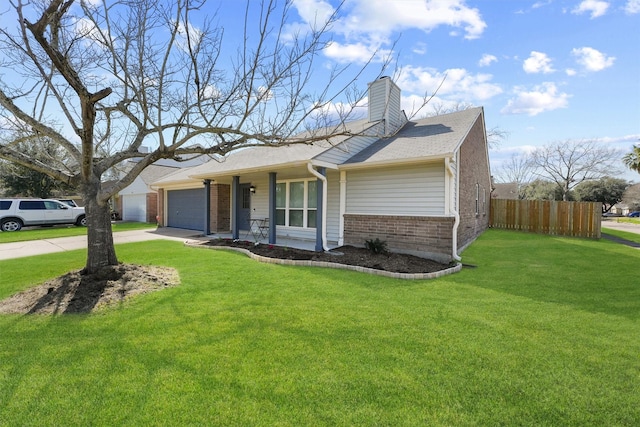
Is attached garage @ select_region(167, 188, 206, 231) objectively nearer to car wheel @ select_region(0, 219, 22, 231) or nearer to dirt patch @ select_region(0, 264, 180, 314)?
car wheel @ select_region(0, 219, 22, 231)

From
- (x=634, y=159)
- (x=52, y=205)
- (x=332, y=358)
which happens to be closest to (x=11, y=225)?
(x=52, y=205)

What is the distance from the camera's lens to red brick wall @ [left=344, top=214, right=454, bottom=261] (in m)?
7.93

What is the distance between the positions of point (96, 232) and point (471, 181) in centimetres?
1073

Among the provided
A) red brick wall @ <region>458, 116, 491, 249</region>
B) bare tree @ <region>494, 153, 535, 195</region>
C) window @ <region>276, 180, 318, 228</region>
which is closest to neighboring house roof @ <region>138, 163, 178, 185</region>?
window @ <region>276, 180, 318, 228</region>

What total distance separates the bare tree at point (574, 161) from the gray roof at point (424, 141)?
111ft

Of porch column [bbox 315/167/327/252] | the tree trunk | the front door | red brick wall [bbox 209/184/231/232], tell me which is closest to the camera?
the tree trunk

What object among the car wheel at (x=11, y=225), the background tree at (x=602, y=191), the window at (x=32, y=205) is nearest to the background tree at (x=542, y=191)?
the background tree at (x=602, y=191)

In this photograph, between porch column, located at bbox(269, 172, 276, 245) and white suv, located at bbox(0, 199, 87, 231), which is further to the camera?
white suv, located at bbox(0, 199, 87, 231)

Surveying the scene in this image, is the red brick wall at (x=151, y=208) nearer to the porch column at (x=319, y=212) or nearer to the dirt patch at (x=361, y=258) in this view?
the dirt patch at (x=361, y=258)

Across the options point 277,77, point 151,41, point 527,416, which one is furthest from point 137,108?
point 527,416

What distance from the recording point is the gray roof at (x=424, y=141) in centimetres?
817

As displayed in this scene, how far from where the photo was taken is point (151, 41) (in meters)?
5.23

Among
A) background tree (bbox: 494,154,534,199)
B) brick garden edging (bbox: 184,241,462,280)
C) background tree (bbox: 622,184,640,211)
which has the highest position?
background tree (bbox: 494,154,534,199)

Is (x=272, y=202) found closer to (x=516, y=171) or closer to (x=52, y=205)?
(x=52, y=205)
